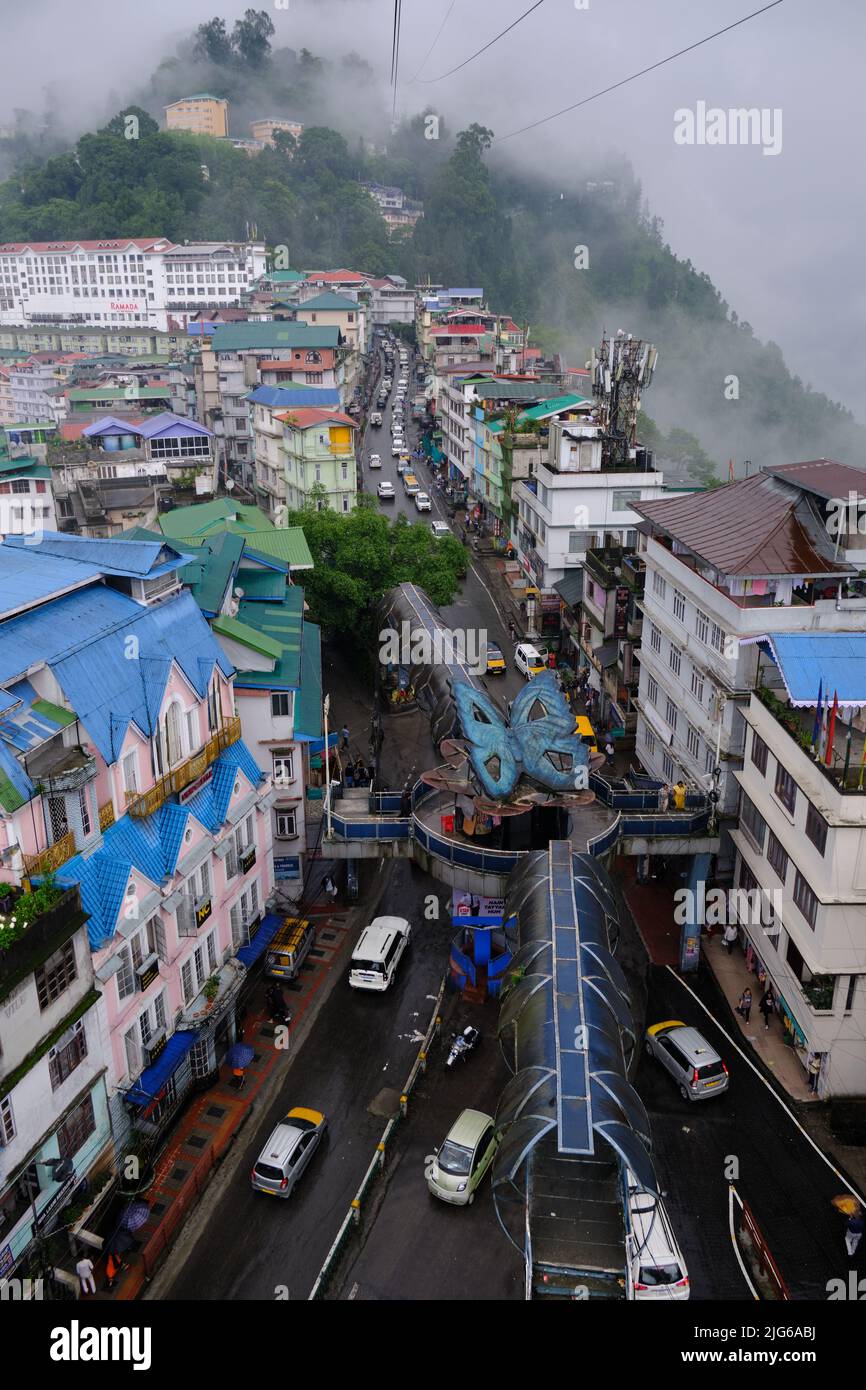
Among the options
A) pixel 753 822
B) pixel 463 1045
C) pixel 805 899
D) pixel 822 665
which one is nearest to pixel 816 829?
pixel 805 899

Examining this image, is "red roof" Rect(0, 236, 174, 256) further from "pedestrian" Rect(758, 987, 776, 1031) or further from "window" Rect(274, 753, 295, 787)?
"pedestrian" Rect(758, 987, 776, 1031)

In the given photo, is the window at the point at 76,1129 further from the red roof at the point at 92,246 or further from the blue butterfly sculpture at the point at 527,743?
the red roof at the point at 92,246

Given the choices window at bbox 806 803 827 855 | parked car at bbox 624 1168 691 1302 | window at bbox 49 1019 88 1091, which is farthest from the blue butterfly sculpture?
window at bbox 49 1019 88 1091

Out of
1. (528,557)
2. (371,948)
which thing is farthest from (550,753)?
(528,557)

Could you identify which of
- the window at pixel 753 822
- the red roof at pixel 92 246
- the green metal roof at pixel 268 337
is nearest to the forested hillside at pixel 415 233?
the red roof at pixel 92 246

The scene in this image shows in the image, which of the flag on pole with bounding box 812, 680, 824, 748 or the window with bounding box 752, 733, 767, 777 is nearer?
the flag on pole with bounding box 812, 680, 824, 748

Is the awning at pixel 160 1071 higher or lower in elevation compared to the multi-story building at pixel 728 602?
lower

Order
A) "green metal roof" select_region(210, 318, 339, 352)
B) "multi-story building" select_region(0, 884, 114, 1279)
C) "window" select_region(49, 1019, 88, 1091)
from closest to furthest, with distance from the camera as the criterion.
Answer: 1. "multi-story building" select_region(0, 884, 114, 1279)
2. "window" select_region(49, 1019, 88, 1091)
3. "green metal roof" select_region(210, 318, 339, 352)
